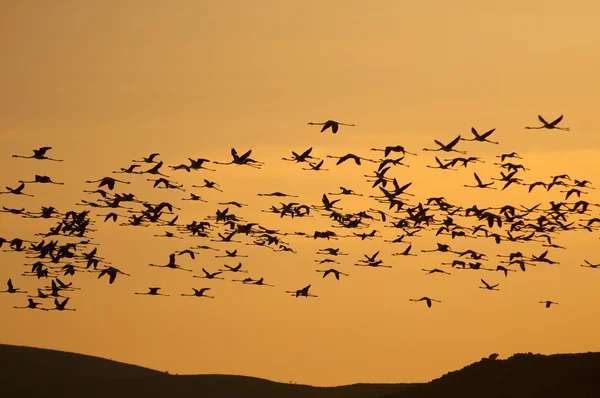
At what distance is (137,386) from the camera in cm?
12900

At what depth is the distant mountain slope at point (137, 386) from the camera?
417 feet

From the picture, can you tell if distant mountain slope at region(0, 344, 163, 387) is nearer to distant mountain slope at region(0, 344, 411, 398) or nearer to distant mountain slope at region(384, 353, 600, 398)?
distant mountain slope at region(0, 344, 411, 398)

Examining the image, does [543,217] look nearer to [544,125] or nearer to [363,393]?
[544,125]

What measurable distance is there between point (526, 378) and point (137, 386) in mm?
57665

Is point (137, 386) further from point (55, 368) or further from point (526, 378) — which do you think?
point (526, 378)

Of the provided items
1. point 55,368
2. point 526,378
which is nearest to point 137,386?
point 55,368

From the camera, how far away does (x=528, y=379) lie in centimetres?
7969

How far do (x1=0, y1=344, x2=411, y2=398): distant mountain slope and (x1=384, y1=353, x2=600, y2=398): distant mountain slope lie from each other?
121 feet

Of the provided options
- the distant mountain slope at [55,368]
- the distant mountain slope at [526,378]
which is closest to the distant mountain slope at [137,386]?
the distant mountain slope at [55,368]

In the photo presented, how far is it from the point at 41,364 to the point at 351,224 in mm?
80931

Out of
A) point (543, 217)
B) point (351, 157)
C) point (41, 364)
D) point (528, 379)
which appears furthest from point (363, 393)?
point (351, 157)

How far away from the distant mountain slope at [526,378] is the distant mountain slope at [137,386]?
3689 cm

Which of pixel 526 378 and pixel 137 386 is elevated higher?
pixel 137 386

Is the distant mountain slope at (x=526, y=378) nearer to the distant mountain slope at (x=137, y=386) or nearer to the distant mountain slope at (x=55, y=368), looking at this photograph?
the distant mountain slope at (x=137, y=386)
